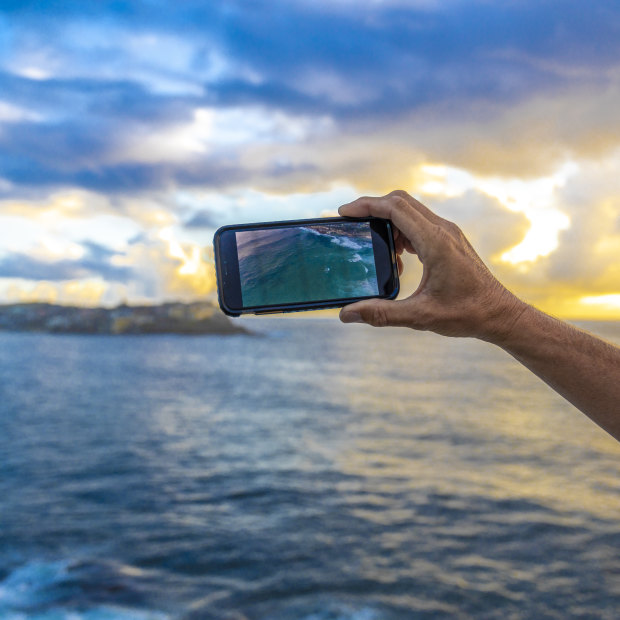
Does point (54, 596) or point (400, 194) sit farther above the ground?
point (400, 194)

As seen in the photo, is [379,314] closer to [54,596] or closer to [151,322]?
[54,596]

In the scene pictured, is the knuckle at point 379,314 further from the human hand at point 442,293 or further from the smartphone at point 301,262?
the smartphone at point 301,262

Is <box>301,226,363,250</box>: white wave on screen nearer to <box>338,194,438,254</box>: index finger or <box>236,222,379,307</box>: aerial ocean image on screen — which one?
<box>236,222,379,307</box>: aerial ocean image on screen

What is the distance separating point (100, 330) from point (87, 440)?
129 m

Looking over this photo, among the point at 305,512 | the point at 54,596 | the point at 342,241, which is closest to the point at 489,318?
the point at 342,241

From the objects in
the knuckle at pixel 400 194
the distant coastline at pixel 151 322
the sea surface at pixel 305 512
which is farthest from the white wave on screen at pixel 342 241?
the distant coastline at pixel 151 322

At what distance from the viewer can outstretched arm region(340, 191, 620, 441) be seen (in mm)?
1882

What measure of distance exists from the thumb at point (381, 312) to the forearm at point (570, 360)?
324mm

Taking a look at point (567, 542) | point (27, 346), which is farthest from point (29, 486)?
point (27, 346)

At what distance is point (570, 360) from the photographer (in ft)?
6.25

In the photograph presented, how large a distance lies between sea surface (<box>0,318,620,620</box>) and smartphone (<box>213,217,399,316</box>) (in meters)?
12.6

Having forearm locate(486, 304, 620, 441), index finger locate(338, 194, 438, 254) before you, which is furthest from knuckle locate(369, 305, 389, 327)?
forearm locate(486, 304, 620, 441)

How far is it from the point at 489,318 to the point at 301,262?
76cm

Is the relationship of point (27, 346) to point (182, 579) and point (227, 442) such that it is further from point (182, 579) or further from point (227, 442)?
point (182, 579)
